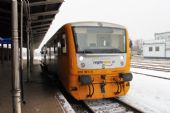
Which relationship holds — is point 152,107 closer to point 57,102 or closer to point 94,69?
point 94,69

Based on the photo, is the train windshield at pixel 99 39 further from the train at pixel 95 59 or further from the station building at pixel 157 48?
the station building at pixel 157 48

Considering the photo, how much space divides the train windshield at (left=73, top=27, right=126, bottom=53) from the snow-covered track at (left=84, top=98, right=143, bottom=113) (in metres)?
1.72

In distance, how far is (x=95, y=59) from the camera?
8.35m

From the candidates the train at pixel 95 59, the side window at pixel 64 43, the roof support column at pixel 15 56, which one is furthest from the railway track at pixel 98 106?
the roof support column at pixel 15 56

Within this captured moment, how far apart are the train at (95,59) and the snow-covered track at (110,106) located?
1.02ft

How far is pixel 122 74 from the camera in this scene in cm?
855

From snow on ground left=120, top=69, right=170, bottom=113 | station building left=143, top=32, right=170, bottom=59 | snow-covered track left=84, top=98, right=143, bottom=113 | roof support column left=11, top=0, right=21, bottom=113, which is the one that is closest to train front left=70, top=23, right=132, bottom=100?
snow-covered track left=84, top=98, right=143, bottom=113

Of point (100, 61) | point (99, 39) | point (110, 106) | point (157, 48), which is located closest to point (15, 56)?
point (100, 61)

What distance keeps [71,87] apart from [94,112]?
1252 mm

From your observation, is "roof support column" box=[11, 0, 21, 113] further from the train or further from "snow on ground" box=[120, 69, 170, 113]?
"snow on ground" box=[120, 69, 170, 113]

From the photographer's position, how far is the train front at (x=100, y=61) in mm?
8211

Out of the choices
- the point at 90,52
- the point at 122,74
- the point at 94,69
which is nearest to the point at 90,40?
the point at 90,52

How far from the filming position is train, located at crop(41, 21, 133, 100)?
820 cm

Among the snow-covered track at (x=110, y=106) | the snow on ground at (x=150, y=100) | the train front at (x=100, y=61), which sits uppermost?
the train front at (x=100, y=61)
